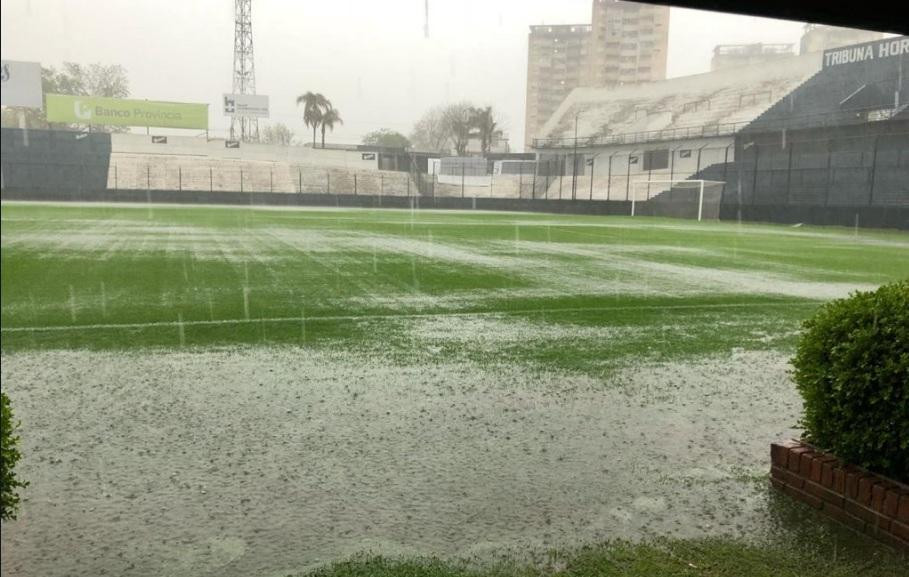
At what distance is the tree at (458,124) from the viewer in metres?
71.9

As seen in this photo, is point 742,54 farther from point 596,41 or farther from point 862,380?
point 862,380

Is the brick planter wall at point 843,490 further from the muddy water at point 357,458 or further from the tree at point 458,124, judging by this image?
the tree at point 458,124

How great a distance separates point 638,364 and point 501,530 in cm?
325

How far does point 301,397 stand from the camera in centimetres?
480

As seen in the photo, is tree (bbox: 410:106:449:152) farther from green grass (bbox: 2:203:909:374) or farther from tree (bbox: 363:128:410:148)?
green grass (bbox: 2:203:909:374)

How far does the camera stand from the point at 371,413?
4453 mm

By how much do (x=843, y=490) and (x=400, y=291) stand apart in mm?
7249

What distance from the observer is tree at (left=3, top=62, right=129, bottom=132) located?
6.13 ft

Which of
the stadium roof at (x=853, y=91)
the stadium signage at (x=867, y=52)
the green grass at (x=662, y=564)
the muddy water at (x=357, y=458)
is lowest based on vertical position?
the muddy water at (x=357, y=458)

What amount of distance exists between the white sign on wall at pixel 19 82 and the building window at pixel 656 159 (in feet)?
193

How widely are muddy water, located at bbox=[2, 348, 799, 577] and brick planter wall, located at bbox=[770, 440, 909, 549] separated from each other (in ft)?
0.58

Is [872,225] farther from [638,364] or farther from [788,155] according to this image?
[638,364]

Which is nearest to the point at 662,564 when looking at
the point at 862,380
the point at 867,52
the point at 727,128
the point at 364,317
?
the point at 862,380

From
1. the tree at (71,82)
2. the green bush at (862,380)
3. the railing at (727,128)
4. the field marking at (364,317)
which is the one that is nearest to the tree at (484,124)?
A: the railing at (727,128)
